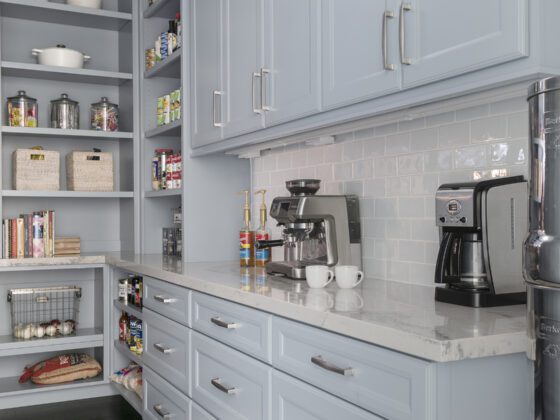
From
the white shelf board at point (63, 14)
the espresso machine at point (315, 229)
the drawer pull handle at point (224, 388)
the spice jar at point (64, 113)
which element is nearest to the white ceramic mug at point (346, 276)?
the espresso machine at point (315, 229)

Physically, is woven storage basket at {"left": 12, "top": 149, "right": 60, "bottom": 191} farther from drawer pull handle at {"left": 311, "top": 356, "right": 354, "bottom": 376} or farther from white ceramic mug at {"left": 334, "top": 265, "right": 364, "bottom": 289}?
drawer pull handle at {"left": 311, "top": 356, "right": 354, "bottom": 376}

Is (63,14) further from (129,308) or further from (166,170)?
(129,308)

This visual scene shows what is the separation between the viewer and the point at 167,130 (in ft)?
12.3

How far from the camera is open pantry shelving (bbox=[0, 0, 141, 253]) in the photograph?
159 inches

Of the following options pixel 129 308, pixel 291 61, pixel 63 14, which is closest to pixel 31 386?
pixel 129 308

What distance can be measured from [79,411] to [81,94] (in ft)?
6.88

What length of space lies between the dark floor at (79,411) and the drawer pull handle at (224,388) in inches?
59.1

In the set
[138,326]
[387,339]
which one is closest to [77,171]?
[138,326]

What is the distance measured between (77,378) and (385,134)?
8.34 feet

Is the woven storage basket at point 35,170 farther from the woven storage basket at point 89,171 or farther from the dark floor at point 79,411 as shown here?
the dark floor at point 79,411

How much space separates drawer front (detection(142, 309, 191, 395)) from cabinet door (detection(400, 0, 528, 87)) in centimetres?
147

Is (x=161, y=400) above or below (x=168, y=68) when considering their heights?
below

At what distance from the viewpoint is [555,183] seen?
0.93 meters

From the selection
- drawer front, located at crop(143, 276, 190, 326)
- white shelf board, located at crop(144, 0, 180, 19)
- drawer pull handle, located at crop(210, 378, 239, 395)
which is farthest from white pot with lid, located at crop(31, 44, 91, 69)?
drawer pull handle, located at crop(210, 378, 239, 395)
